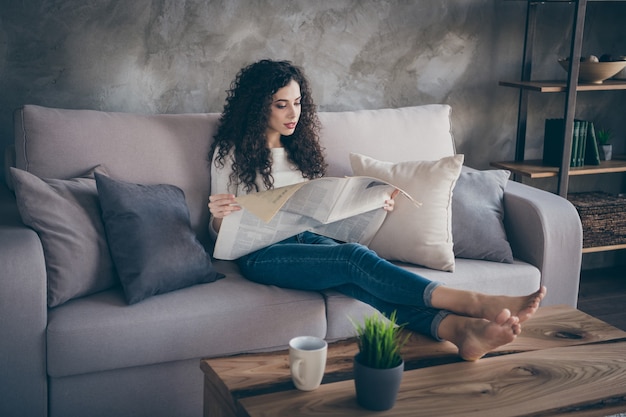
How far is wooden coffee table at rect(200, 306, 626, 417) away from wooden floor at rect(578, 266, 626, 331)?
1.33m

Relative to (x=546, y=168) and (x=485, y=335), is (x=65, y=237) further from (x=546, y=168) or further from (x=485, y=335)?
(x=546, y=168)

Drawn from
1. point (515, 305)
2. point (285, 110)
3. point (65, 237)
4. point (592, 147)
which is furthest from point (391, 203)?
point (592, 147)

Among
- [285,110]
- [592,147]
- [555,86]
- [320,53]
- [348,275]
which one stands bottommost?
[348,275]

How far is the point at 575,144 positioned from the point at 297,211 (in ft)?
5.43

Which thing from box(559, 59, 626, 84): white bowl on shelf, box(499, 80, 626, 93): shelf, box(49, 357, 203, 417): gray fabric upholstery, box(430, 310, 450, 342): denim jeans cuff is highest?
box(559, 59, 626, 84): white bowl on shelf

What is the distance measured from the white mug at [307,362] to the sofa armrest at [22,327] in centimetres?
77

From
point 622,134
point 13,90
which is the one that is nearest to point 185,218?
point 13,90

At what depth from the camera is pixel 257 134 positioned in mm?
2525

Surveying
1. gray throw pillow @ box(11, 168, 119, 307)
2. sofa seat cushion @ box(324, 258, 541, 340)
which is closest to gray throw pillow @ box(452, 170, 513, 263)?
sofa seat cushion @ box(324, 258, 541, 340)

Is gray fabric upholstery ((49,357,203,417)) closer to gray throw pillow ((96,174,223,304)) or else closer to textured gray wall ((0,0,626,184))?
gray throw pillow ((96,174,223,304))

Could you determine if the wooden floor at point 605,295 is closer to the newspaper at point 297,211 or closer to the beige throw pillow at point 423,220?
the beige throw pillow at point 423,220

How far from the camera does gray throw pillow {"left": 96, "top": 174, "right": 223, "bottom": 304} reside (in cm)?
213

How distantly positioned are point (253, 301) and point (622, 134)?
245 cm

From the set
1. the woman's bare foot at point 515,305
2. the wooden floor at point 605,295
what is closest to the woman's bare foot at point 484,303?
the woman's bare foot at point 515,305
